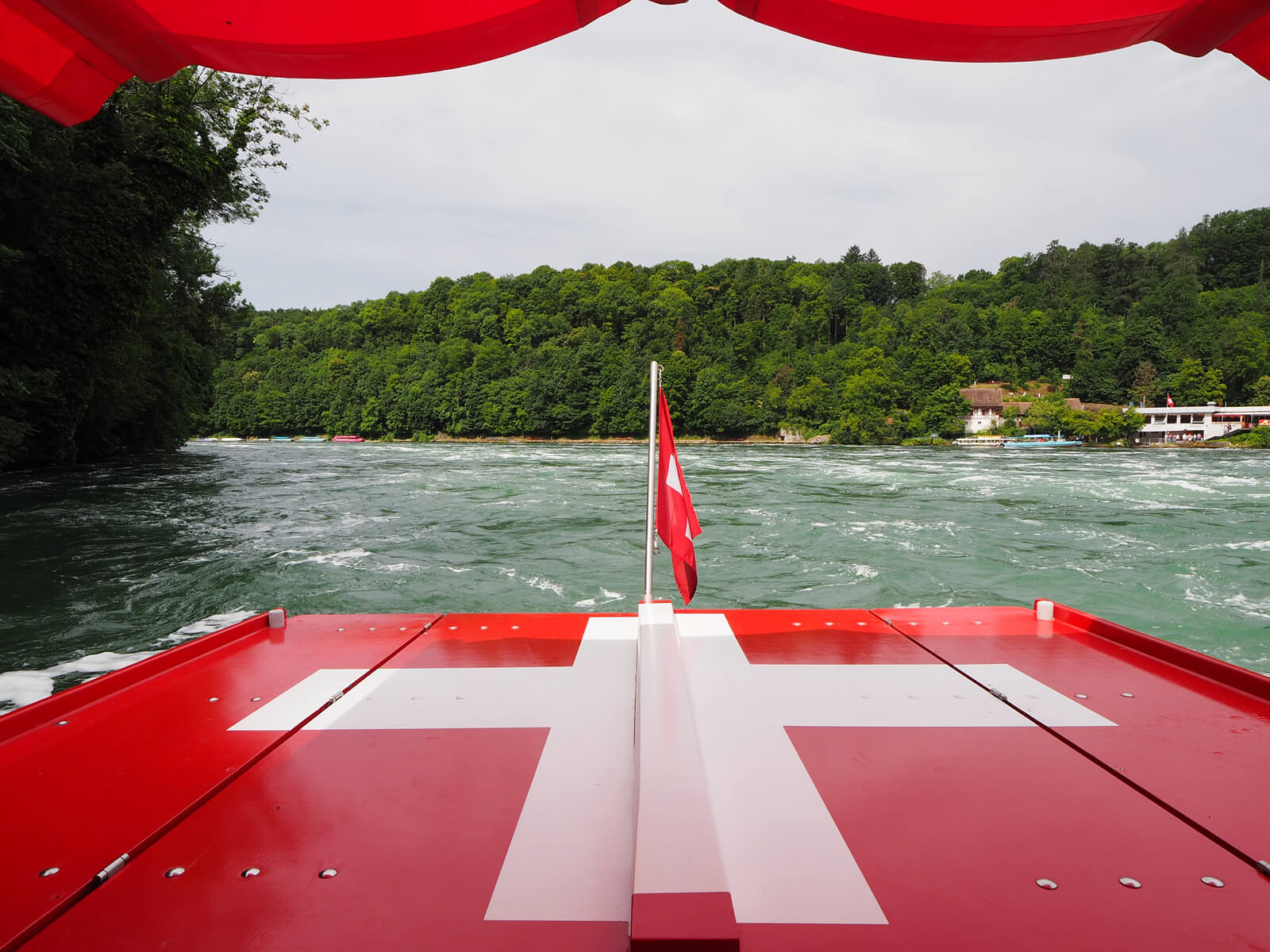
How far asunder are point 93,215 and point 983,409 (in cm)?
6022

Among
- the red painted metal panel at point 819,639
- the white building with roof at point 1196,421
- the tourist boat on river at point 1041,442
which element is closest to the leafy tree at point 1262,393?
the white building with roof at point 1196,421

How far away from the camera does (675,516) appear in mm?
2869

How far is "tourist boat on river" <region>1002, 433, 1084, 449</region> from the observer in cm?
4678

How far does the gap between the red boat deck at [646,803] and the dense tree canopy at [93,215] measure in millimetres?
10377

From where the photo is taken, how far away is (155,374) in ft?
66.4

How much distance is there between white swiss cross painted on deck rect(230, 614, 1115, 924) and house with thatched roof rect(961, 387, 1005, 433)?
199 feet

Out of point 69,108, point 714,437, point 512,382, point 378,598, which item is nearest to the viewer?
point 69,108

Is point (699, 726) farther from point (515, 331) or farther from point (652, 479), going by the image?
point (515, 331)

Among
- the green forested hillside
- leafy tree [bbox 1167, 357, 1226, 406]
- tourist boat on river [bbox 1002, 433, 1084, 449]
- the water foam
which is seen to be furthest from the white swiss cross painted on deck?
leafy tree [bbox 1167, 357, 1226, 406]

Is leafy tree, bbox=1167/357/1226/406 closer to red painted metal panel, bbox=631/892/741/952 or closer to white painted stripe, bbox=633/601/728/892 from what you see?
white painted stripe, bbox=633/601/728/892

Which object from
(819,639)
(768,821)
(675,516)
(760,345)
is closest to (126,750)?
(768,821)

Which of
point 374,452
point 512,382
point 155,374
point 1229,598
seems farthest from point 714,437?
point 1229,598

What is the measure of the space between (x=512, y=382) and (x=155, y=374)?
44.1m

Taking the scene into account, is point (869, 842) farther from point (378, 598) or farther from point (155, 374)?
point (155, 374)
